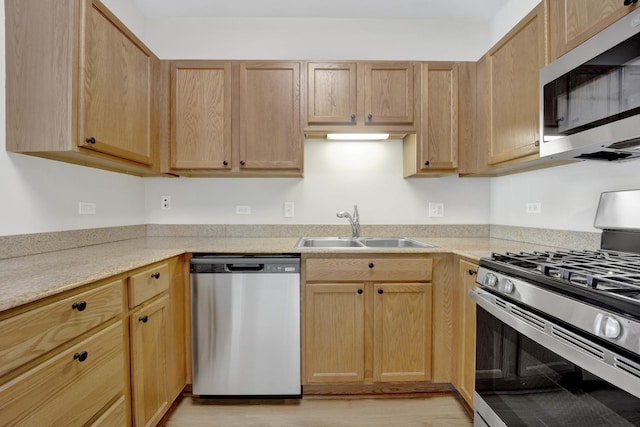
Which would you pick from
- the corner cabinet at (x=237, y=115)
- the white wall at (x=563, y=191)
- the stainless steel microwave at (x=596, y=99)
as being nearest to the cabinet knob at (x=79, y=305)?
the corner cabinet at (x=237, y=115)

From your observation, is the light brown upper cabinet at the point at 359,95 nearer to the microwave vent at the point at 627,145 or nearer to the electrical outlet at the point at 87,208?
the microwave vent at the point at 627,145

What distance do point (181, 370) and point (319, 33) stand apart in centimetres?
249

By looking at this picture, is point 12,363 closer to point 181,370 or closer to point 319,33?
point 181,370

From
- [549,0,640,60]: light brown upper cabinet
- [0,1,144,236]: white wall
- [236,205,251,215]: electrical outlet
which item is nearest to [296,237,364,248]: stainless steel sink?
[236,205,251,215]: electrical outlet

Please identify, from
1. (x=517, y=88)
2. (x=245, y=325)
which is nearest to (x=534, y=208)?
(x=517, y=88)

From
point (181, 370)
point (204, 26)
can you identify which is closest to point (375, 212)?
point (181, 370)

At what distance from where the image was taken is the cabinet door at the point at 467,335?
1.69m

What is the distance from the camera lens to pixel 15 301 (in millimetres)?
847

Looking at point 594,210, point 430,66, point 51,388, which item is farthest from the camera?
point 430,66

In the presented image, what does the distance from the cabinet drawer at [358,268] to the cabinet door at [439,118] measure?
2.34 feet

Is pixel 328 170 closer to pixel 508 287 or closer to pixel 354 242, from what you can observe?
pixel 354 242

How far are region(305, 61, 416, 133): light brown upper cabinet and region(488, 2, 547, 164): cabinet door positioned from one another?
501 millimetres

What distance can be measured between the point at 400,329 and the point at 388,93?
4.88ft

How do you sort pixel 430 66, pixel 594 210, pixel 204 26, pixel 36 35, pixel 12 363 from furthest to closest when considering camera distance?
pixel 204 26, pixel 430 66, pixel 594 210, pixel 36 35, pixel 12 363
